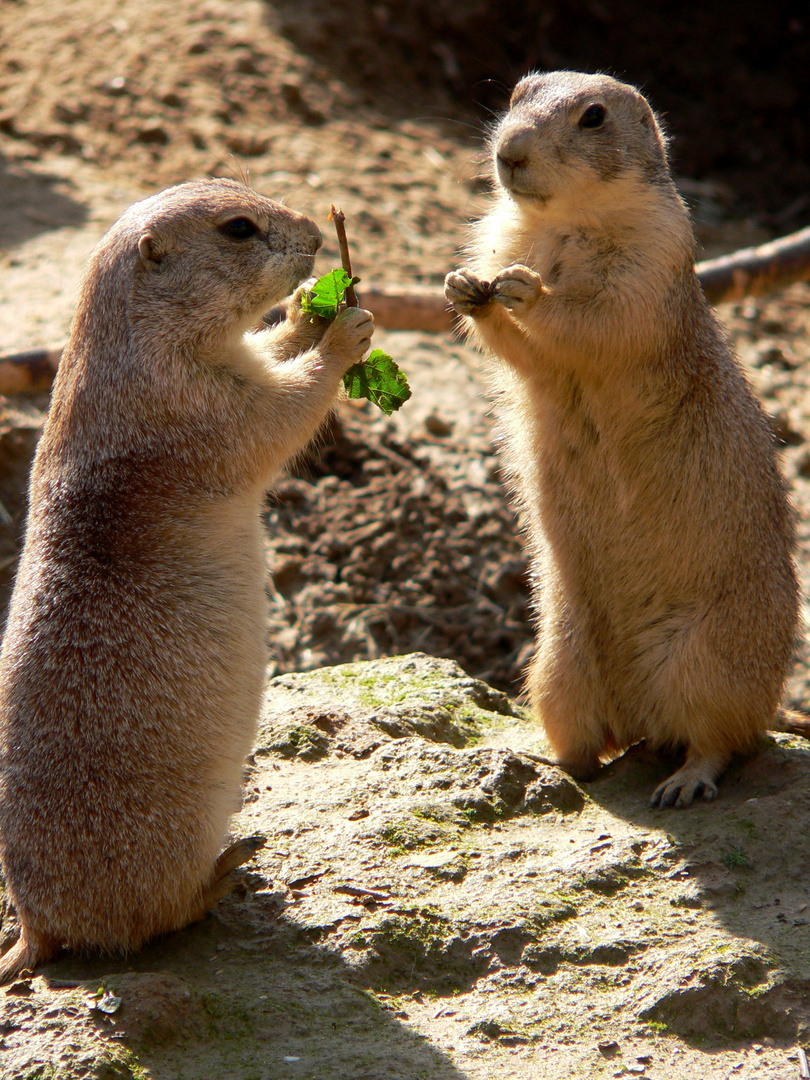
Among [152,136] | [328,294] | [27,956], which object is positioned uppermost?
[328,294]

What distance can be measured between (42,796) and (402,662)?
2465mm

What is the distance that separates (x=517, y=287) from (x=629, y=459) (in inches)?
34.3

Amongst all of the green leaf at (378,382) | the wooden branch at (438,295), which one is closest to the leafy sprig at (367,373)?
the green leaf at (378,382)

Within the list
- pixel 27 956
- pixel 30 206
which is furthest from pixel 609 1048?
pixel 30 206

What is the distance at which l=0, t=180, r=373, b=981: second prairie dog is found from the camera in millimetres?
3570

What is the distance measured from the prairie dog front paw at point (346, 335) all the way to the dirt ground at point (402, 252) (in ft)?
5.12

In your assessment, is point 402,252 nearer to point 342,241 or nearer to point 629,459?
point 629,459

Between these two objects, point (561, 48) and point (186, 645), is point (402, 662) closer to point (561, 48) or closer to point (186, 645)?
point (186, 645)

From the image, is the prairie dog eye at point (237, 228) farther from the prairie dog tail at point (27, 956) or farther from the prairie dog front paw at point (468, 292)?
the prairie dog tail at point (27, 956)

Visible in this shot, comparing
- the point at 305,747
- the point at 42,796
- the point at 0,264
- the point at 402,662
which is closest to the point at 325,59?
the point at 0,264

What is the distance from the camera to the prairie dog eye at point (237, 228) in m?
4.25

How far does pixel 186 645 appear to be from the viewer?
3.77m

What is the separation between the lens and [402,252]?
10328 millimetres

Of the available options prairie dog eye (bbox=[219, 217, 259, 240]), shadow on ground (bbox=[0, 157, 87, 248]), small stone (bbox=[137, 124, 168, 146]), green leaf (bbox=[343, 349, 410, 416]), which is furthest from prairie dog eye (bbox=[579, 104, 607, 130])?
small stone (bbox=[137, 124, 168, 146])
